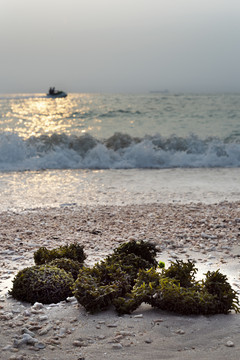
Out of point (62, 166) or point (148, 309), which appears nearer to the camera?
point (148, 309)

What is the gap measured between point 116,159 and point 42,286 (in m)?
12.9

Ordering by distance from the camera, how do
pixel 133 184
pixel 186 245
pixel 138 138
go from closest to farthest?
1. pixel 186 245
2. pixel 133 184
3. pixel 138 138

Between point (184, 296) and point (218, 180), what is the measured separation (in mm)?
9813

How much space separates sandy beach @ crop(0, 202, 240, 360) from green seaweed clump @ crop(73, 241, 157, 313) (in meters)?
0.14

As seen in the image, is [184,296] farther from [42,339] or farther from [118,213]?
[118,213]

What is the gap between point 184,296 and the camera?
4.00 m

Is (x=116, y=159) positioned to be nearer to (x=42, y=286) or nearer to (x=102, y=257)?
(x=102, y=257)

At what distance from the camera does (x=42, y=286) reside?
4418 millimetres

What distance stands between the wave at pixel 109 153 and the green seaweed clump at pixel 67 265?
10.9m

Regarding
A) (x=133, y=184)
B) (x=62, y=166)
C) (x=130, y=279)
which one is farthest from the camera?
(x=62, y=166)

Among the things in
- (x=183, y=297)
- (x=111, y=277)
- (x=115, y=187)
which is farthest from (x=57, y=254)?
(x=115, y=187)

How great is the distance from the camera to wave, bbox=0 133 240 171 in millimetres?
16453

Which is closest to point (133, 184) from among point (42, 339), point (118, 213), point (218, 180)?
point (218, 180)

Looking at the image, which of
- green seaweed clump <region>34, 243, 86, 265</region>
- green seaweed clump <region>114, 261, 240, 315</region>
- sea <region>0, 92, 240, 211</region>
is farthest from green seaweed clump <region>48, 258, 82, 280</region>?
sea <region>0, 92, 240, 211</region>
